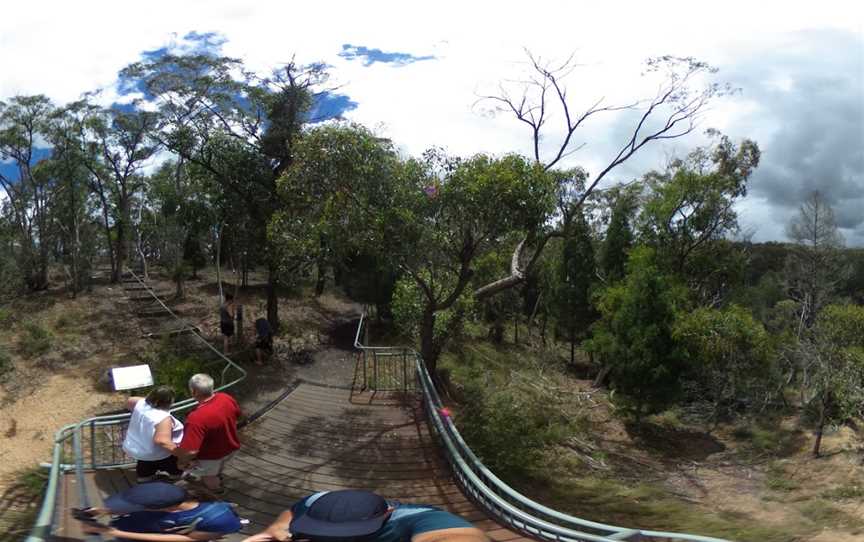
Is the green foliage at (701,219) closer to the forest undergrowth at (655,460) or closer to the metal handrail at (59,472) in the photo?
the forest undergrowth at (655,460)

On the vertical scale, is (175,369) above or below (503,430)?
above

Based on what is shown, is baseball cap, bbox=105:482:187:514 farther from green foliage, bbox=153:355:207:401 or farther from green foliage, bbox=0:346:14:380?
green foliage, bbox=0:346:14:380

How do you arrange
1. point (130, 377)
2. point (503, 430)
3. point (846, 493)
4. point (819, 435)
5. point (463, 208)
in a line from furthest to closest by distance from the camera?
point (819, 435), point (846, 493), point (463, 208), point (503, 430), point (130, 377)

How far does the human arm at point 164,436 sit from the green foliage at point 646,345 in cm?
1423

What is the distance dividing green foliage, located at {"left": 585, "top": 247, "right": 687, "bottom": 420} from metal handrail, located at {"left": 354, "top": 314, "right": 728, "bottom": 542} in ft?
29.9

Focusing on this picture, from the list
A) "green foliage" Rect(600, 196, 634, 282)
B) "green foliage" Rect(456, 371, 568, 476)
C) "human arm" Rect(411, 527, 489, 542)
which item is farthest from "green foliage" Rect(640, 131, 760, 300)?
"human arm" Rect(411, 527, 489, 542)

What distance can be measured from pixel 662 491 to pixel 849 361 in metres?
7.07

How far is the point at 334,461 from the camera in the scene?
25.8 feet

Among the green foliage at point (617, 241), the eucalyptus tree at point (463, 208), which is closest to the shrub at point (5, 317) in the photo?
the eucalyptus tree at point (463, 208)

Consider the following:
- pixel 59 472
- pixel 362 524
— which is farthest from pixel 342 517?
pixel 59 472

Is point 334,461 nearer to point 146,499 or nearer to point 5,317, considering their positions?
point 146,499

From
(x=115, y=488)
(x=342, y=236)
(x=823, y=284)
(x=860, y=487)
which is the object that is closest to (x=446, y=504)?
(x=115, y=488)

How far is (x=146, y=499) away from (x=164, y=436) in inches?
57.9

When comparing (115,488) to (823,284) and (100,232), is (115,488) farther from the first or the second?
(100,232)
